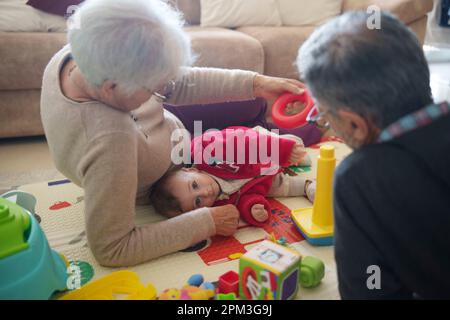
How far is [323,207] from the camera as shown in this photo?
1.08 meters

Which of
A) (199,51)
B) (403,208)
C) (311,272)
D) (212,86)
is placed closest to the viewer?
(403,208)

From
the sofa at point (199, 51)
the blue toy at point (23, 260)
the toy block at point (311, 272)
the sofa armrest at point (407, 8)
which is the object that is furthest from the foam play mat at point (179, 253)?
the sofa armrest at point (407, 8)

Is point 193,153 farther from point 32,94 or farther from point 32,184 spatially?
point 32,94

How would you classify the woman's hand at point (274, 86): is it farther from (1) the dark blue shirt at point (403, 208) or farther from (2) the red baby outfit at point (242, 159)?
(1) the dark blue shirt at point (403, 208)

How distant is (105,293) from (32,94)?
4.00 feet

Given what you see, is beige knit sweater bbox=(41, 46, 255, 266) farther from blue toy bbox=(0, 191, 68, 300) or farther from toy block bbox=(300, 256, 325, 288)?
toy block bbox=(300, 256, 325, 288)

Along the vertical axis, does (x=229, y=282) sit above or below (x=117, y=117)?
below

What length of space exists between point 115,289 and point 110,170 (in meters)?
0.26

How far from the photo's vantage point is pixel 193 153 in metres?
1.27

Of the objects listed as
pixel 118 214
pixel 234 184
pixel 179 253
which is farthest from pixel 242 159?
pixel 118 214

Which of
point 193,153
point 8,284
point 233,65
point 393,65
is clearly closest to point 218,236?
point 193,153

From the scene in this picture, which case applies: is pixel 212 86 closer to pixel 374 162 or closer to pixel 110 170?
pixel 110 170

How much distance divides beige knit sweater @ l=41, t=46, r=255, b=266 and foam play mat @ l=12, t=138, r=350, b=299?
4cm

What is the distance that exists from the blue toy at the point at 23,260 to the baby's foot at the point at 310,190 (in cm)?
73
